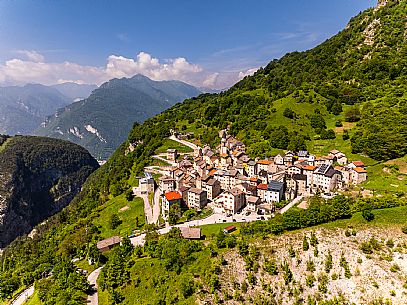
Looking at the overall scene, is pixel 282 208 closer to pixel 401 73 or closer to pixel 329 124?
pixel 329 124

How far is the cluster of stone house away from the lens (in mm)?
64812

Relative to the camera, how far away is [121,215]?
80.6 metres

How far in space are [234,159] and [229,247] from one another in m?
42.9

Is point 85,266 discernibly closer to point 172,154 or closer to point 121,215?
point 121,215

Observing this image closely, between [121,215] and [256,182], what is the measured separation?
39.2 meters

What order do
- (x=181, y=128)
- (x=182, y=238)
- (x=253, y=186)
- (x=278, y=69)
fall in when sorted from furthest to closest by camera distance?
(x=278, y=69) < (x=181, y=128) < (x=253, y=186) < (x=182, y=238)

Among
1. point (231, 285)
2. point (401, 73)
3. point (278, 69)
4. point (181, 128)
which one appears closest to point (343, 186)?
point (231, 285)

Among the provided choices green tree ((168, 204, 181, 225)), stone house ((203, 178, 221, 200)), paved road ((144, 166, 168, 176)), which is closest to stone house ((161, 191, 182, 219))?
green tree ((168, 204, 181, 225))

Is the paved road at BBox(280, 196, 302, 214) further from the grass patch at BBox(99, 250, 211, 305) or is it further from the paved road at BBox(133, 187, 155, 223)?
the paved road at BBox(133, 187, 155, 223)

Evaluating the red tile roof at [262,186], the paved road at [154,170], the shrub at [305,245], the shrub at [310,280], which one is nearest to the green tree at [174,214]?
the red tile roof at [262,186]

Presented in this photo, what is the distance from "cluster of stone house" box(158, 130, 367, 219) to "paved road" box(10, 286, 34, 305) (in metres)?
31.5

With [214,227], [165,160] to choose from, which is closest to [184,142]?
[165,160]

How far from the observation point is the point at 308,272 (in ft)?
136

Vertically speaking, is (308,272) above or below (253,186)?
below
